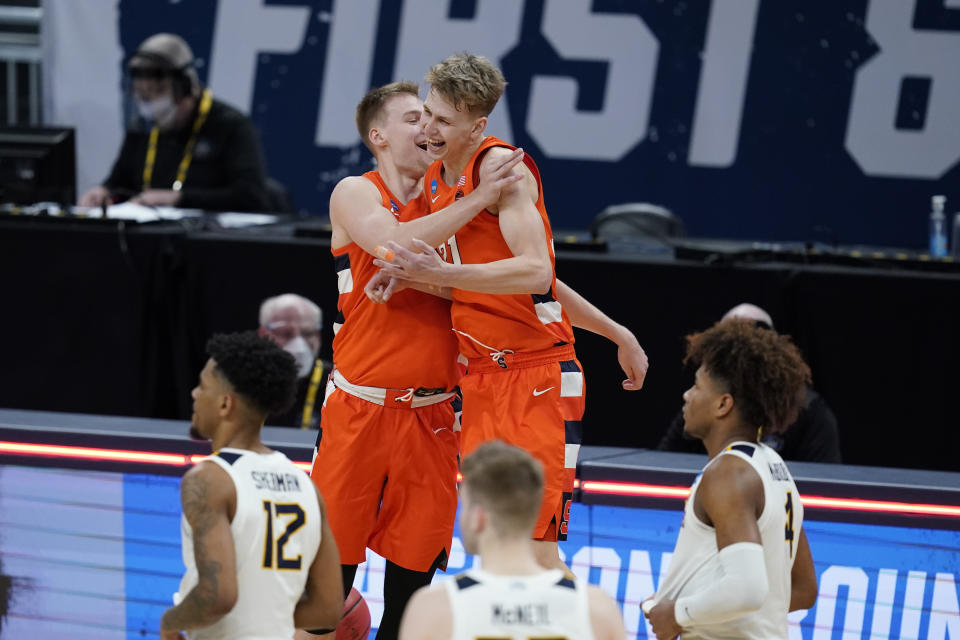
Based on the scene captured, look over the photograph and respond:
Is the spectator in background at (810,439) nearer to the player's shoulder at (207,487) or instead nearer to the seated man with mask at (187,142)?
the player's shoulder at (207,487)

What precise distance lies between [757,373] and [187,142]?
193 inches

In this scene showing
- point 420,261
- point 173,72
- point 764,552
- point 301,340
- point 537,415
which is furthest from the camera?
point 173,72

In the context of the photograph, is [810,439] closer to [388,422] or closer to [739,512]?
[388,422]

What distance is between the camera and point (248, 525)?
2770 mm

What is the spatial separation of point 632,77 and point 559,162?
2.71 ft

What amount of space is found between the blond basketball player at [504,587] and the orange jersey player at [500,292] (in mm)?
1021

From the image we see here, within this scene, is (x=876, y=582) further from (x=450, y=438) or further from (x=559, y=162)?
(x=559, y=162)

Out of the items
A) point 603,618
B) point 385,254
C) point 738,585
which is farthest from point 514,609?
point 385,254

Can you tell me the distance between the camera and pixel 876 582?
3668 millimetres

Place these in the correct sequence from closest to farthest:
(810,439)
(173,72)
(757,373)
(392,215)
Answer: (757,373) < (392,215) < (810,439) < (173,72)

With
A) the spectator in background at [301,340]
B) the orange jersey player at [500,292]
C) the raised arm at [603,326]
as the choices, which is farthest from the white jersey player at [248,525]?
the spectator in background at [301,340]

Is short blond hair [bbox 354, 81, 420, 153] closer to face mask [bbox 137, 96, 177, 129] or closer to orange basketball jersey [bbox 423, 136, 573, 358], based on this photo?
orange basketball jersey [bbox 423, 136, 573, 358]

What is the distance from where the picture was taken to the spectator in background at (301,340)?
18.0 feet

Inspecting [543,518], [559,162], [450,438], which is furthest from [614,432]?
[559,162]
